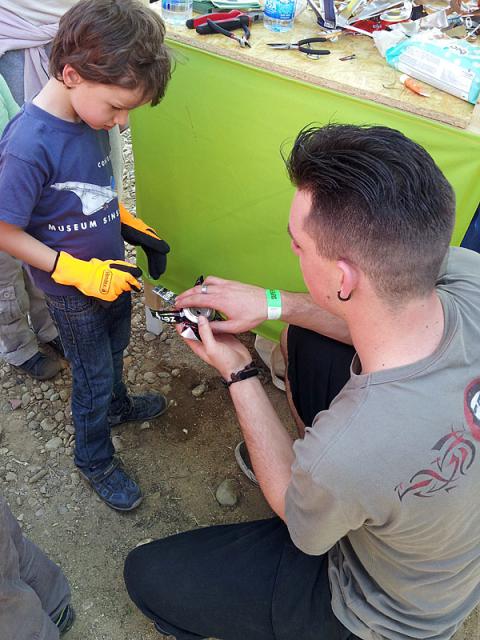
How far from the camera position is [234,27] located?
6.37 feet

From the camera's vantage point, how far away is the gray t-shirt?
1062mm

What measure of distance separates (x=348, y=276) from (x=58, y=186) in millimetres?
832

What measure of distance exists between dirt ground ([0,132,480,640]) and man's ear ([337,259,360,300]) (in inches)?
48.2

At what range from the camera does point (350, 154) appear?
1181 mm

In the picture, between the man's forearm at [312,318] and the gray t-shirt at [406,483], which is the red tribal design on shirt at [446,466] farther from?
the man's forearm at [312,318]

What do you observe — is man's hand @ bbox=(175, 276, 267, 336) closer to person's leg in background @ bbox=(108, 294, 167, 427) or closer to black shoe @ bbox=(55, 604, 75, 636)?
person's leg in background @ bbox=(108, 294, 167, 427)

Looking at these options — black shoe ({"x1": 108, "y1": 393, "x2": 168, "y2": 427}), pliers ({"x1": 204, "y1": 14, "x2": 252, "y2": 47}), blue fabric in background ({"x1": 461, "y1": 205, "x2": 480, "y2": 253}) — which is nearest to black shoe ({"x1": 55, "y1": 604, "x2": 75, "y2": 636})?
black shoe ({"x1": 108, "y1": 393, "x2": 168, "y2": 427})

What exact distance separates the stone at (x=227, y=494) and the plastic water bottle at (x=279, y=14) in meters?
1.68

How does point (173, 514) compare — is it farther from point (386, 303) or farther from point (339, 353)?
point (386, 303)

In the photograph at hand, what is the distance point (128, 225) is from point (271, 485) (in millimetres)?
1025

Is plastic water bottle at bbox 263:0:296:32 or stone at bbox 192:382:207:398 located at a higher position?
plastic water bottle at bbox 263:0:296:32

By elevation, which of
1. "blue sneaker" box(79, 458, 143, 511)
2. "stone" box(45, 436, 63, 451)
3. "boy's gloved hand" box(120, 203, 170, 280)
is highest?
"boy's gloved hand" box(120, 203, 170, 280)

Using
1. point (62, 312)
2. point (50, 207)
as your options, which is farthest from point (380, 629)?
point (50, 207)

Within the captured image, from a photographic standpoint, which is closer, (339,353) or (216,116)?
(339,353)
